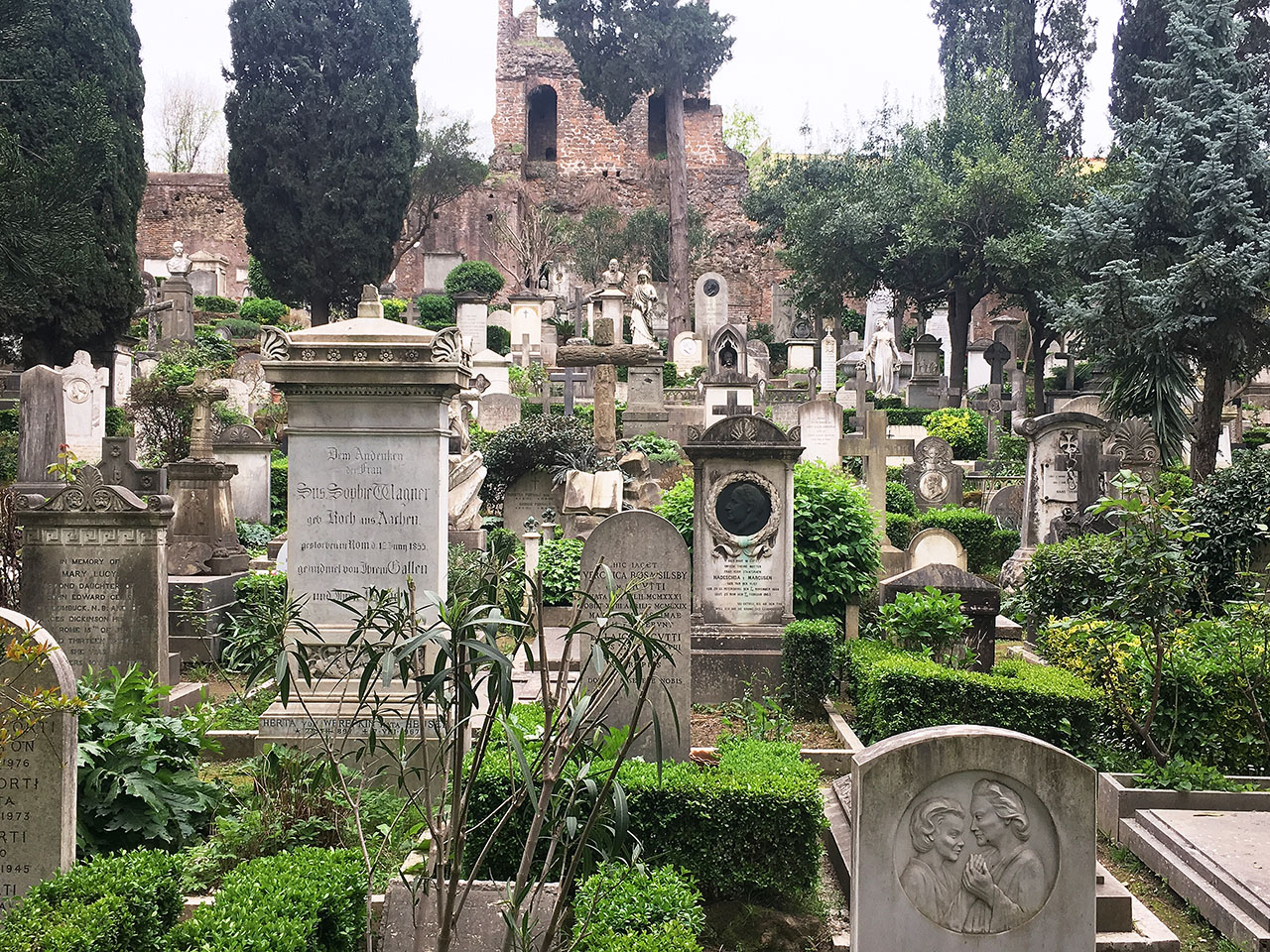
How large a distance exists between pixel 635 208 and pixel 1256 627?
47.3m

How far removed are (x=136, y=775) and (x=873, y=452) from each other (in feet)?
45.3

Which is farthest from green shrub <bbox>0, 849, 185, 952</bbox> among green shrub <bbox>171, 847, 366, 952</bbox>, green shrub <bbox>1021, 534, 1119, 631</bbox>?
green shrub <bbox>1021, 534, 1119, 631</bbox>

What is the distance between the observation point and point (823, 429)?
1939cm

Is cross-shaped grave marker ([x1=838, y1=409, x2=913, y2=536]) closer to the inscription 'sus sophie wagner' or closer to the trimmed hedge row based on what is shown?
the inscription 'sus sophie wagner'

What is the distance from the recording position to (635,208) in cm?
5228

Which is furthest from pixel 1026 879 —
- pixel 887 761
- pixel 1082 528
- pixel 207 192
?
pixel 207 192

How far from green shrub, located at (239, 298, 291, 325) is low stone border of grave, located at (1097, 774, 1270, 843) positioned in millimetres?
31889

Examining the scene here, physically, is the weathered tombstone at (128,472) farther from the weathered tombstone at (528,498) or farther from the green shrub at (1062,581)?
the green shrub at (1062,581)

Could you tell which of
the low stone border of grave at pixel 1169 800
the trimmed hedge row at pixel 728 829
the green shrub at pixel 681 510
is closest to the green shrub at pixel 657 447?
the green shrub at pixel 681 510

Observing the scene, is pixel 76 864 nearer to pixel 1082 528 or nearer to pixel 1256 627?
pixel 1256 627

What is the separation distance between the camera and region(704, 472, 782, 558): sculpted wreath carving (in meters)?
9.45

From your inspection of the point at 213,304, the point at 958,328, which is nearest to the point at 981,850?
the point at 958,328

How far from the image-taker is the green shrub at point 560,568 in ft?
37.5

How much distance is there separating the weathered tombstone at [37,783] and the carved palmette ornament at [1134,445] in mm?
12884
